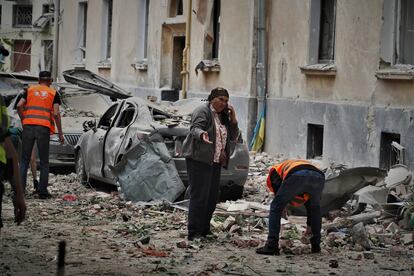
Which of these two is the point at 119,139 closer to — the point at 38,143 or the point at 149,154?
the point at 149,154

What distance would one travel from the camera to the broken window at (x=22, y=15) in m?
39.3

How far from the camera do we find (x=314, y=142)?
57.7ft

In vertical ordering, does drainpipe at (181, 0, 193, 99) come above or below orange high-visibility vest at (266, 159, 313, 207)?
above

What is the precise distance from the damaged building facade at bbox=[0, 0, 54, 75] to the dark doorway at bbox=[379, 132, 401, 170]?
2305 centimetres

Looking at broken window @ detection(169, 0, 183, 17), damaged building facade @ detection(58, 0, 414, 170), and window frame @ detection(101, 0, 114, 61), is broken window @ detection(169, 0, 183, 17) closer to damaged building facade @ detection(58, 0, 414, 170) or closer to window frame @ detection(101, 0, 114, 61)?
damaged building facade @ detection(58, 0, 414, 170)

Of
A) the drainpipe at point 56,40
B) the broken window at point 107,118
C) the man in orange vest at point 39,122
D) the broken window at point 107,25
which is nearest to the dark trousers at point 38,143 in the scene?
the man in orange vest at point 39,122

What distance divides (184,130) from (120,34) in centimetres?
1591

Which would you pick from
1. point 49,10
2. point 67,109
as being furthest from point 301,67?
point 49,10

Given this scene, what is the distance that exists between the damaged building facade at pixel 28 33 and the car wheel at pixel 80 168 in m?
21.0

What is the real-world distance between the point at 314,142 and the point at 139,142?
19.3ft

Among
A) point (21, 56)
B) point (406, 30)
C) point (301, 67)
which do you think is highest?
point (21, 56)

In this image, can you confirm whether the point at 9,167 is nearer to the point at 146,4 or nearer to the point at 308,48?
the point at 308,48

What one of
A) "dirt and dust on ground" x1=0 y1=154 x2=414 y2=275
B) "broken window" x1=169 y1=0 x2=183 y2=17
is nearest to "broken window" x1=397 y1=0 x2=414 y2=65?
"dirt and dust on ground" x1=0 y1=154 x2=414 y2=275

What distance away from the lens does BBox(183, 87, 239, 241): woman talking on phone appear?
9547mm
